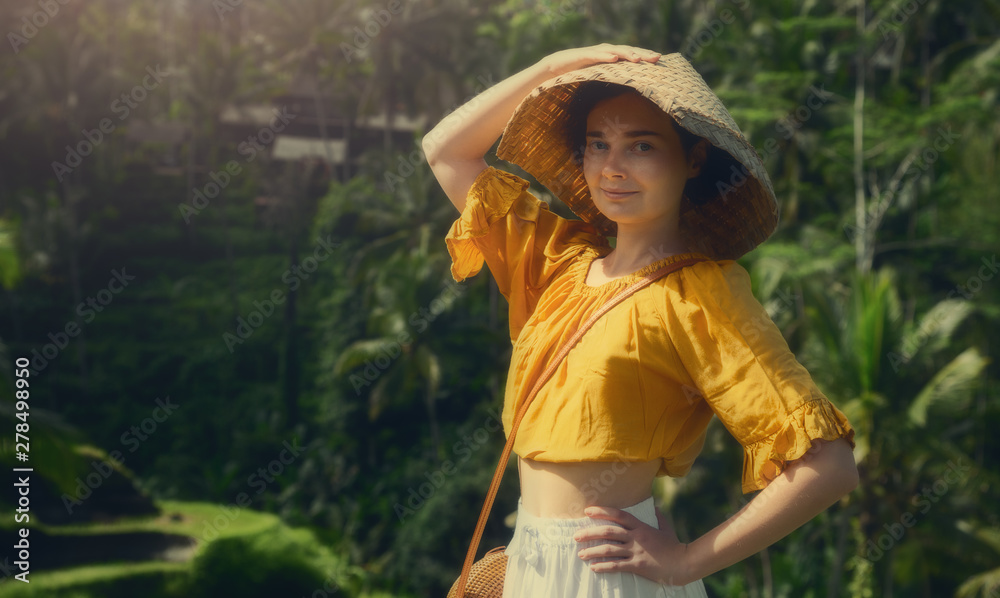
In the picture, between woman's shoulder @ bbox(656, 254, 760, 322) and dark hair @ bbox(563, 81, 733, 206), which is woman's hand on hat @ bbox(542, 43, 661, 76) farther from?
woman's shoulder @ bbox(656, 254, 760, 322)

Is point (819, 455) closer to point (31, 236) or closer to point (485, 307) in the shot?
point (485, 307)

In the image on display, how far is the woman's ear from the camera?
1587 millimetres

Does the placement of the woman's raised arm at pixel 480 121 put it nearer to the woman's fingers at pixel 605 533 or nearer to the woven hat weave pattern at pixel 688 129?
the woven hat weave pattern at pixel 688 129

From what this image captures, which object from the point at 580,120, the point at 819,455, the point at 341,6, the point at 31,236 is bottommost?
the point at 31,236

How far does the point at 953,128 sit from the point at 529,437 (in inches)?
615

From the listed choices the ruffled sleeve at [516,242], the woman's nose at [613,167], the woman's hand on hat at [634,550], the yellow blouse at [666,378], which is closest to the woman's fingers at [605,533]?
the woman's hand on hat at [634,550]

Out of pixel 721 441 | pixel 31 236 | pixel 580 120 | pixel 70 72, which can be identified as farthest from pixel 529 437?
pixel 70 72

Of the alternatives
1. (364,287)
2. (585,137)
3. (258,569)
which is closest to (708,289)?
(585,137)

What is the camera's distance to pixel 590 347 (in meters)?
1.48

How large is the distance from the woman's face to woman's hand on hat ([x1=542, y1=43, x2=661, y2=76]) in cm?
7

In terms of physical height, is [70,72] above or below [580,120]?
above

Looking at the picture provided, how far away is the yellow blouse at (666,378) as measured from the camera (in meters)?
1.35

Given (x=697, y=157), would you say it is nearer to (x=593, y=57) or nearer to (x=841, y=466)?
(x=593, y=57)

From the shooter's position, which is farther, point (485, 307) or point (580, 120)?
point (485, 307)
